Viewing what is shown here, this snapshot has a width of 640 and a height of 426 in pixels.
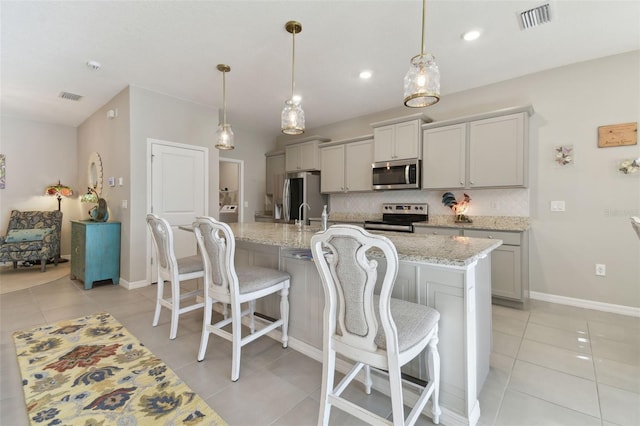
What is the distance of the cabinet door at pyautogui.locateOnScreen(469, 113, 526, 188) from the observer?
10.8ft

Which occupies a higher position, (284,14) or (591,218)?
(284,14)

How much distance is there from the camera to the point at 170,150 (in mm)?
4188

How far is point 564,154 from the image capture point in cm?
328

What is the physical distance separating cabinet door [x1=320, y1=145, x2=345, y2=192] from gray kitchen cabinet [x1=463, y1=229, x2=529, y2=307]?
243cm

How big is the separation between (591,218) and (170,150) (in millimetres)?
5396

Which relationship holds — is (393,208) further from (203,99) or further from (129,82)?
(129,82)

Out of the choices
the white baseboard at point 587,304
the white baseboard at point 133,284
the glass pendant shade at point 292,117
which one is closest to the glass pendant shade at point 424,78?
the glass pendant shade at point 292,117

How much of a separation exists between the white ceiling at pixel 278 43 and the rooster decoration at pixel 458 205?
58.6 inches

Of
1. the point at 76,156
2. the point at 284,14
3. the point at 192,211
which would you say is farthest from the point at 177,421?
the point at 76,156

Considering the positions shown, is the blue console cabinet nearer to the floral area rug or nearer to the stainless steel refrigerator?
the floral area rug

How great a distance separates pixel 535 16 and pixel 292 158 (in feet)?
13.5

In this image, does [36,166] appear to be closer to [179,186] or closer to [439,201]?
[179,186]

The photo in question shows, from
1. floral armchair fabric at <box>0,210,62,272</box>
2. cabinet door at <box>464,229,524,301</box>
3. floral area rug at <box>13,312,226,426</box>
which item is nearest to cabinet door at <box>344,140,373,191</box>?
cabinet door at <box>464,229,524,301</box>

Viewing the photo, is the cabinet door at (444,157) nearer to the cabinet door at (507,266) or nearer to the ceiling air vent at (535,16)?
the cabinet door at (507,266)
